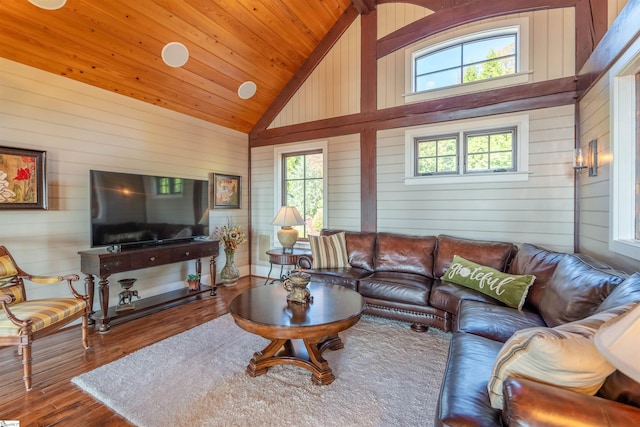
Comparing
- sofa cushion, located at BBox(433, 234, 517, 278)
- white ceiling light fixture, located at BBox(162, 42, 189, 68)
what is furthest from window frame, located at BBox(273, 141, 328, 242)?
white ceiling light fixture, located at BBox(162, 42, 189, 68)

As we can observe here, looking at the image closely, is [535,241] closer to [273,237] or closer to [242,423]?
[242,423]

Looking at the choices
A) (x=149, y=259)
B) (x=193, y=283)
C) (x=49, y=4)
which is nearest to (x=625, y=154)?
(x=149, y=259)

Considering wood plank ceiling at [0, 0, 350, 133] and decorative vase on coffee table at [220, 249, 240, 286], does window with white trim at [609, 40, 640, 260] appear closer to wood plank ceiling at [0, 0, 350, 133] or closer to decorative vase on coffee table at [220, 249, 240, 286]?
wood plank ceiling at [0, 0, 350, 133]

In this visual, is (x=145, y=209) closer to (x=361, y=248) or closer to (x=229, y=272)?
(x=229, y=272)

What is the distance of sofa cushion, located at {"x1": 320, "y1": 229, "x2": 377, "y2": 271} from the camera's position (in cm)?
386

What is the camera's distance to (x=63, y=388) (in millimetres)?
2074

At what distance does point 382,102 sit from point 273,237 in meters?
2.83

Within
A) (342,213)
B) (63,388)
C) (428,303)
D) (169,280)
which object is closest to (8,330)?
(63,388)

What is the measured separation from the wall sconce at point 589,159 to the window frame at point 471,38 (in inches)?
40.9

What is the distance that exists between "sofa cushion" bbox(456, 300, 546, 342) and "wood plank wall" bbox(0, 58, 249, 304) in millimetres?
3811

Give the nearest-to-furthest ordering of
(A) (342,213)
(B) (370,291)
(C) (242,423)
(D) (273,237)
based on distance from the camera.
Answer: (C) (242,423) < (B) (370,291) < (A) (342,213) < (D) (273,237)

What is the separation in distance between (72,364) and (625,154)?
4.48 metres

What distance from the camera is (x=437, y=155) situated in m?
3.90

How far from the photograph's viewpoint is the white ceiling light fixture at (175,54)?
3.44 meters
